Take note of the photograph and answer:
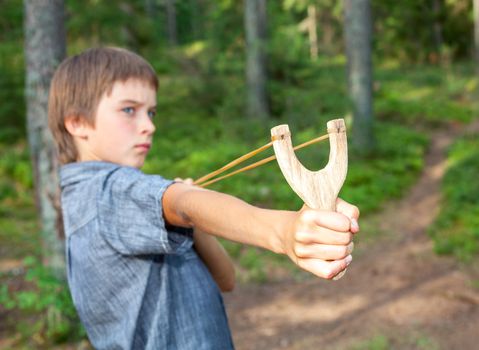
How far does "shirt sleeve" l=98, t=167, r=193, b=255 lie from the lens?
1229 mm

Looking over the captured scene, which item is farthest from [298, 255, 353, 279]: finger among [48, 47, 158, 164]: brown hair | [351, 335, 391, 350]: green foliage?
[351, 335, 391, 350]: green foliage

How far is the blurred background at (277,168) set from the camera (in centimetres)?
413

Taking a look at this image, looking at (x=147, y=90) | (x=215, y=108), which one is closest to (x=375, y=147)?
(x=215, y=108)

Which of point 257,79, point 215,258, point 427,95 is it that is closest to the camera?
point 215,258

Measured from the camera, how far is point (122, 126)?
1.52m

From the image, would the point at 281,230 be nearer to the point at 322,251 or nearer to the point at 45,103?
the point at 322,251

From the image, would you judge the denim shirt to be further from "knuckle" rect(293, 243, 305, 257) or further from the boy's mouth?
"knuckle" rect(293, 243, 305, 257)

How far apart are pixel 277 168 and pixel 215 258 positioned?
8218 mm

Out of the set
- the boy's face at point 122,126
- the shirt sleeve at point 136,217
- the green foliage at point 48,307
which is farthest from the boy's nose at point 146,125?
the green foliage at point 48,307

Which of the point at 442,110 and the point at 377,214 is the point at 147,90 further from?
the point at 442,110

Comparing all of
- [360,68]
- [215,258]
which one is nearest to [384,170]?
[360,68]

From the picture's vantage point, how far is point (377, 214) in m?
8.30

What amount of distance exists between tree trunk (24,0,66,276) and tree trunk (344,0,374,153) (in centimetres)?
741

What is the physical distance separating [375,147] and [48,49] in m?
8.38
